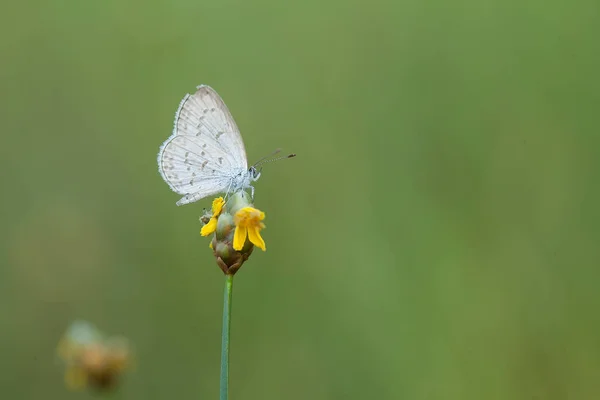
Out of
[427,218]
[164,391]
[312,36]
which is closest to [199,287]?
[164,391]

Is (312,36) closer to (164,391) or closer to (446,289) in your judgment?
(446,289)

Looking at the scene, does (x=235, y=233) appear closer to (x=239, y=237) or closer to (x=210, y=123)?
(x=239, y=237)

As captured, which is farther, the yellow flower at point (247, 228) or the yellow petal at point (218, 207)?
the yellow petal at point (218, 207)

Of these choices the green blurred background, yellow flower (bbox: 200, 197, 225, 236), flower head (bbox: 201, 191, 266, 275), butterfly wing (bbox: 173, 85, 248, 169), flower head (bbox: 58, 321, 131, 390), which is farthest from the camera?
the green blurred background

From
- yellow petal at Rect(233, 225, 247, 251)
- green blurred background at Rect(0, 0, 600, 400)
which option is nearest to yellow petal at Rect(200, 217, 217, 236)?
yellow petal at Rect(233, 225, 247, 251)

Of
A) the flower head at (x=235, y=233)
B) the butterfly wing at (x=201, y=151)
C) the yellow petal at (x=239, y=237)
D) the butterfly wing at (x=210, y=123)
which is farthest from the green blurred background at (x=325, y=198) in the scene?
the yellow petal at (x=239, y=237)

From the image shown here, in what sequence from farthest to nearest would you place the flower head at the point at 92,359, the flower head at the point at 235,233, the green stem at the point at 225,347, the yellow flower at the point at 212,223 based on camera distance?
the flower head at the point at 92,359, the yellow flower at the point at 212,223, the flower head at the point at 235,233, the green stem at the point at 225,347

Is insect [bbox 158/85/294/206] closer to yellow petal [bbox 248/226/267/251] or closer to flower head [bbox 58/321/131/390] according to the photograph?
flower head [bbox 58/321/131/390]

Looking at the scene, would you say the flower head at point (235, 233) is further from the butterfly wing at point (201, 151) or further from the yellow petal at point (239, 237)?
the butterfly wing at point (201, 151)

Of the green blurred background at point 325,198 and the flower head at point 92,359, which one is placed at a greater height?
the green blurred background at point 325,198

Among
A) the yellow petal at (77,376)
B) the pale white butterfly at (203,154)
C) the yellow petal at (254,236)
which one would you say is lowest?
the yellow petal at (77,376)
